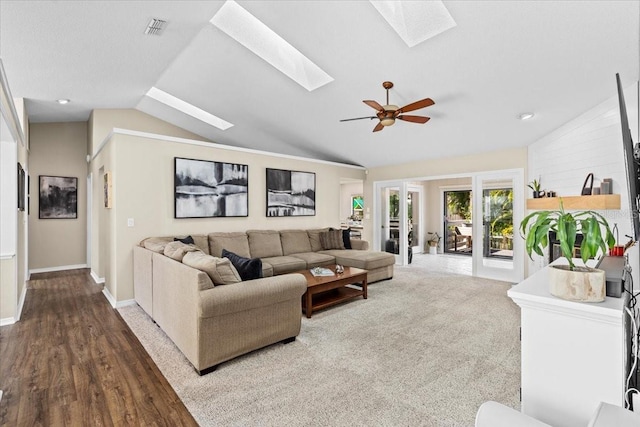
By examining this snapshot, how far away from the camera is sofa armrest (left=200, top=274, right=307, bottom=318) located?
2.41m

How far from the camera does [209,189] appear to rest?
201 inches

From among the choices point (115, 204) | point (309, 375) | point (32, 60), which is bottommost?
point (309, 375)

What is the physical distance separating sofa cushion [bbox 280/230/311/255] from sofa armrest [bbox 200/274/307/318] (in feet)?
9.23

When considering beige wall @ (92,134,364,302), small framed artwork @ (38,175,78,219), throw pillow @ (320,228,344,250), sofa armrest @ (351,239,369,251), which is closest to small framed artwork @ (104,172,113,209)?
beige wall @ (92,134,364,302)

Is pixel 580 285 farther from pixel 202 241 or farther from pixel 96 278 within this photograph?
pixel 96 278

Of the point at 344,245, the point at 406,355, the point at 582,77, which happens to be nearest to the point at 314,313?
the point at 406,355

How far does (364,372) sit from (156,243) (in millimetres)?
2953

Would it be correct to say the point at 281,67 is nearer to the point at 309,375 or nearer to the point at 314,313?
the point at 314,313

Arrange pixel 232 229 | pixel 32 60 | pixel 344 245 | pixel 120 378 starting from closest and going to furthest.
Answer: pixel 120 378 → pixel 32 60 → pixel 232 229 → pixel 344 245

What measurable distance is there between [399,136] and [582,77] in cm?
273

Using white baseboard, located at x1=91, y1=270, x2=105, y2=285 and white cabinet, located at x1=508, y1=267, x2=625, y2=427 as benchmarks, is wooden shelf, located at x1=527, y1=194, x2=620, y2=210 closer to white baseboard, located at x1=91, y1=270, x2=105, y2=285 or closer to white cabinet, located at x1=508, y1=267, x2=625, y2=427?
white cabinet, located at x1=508, y1=267, x2=625, y2=427

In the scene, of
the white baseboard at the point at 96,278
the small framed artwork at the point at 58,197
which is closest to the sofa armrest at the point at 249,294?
the white baseboard at the point at 96,278

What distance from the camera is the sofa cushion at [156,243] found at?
366 cm

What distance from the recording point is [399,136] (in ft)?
18.8
